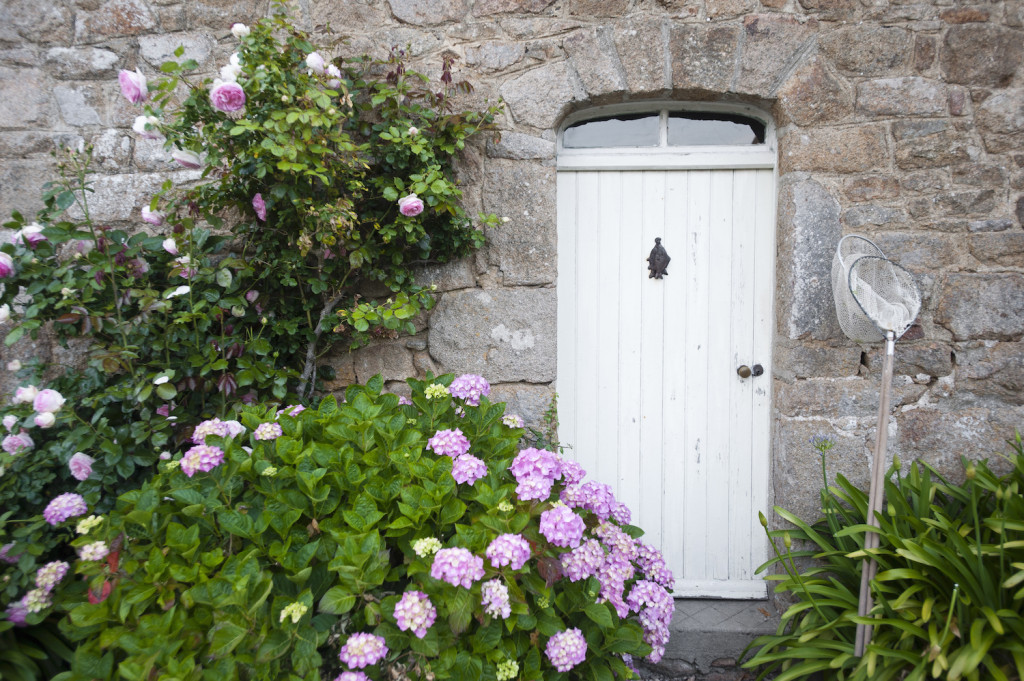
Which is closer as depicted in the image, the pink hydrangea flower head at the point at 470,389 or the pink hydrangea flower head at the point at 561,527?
the pink hydrangea flower head at the point at 561,527

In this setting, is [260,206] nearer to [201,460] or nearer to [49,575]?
[201,460]

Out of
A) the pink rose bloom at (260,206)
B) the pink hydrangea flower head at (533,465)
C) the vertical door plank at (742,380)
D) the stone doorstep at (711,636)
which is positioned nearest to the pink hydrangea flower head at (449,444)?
the pink hydrangea flower head at (533,465)

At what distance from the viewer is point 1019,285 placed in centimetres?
241

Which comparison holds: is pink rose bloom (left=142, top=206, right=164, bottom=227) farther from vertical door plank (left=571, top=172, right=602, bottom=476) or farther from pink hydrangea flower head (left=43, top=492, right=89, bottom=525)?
vertical door plank (left=571, top=172, right=602, bottom=476)

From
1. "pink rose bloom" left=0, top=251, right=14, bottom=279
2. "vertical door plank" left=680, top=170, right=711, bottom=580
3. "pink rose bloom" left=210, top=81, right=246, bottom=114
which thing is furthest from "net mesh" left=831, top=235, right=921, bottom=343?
"pink rose bloom" left=0, top=251, right=14, bottom=279

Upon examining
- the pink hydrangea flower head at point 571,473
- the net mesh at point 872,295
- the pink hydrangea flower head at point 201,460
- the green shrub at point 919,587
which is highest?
the net mesh at point 872,295

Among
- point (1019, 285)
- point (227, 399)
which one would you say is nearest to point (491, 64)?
point (227, 399)

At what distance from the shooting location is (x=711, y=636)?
253 cm

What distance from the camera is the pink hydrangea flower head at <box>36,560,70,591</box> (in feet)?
5.33

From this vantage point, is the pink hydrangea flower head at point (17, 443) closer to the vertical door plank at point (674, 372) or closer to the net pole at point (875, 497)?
the vertical door plank at point (674, 372)

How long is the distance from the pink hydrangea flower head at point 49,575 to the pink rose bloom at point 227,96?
63.2 inches

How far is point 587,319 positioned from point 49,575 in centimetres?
219

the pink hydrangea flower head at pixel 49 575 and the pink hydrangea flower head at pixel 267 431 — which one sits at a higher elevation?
the pink hydrangea flower head at pixel 267 431

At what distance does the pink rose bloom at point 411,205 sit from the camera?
2.23 meters
